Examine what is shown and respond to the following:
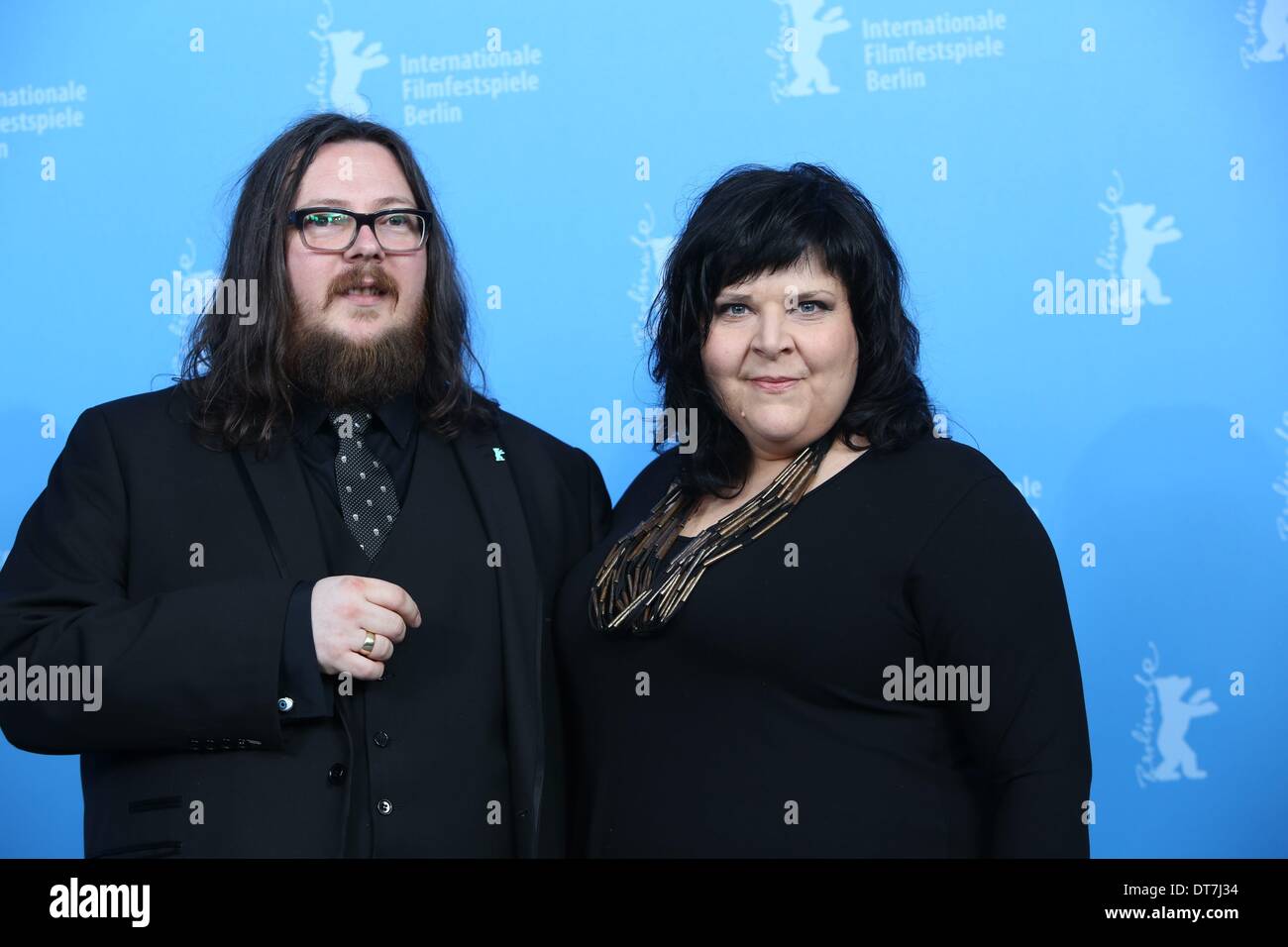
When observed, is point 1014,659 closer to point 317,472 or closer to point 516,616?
point 516,616

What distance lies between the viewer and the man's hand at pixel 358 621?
7.00 ft

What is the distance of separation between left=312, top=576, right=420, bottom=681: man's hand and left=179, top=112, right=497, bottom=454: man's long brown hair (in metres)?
A: 0.42

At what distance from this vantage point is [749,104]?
11.5 ft

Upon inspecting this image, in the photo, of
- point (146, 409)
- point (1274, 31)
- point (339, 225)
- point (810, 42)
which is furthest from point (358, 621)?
point (1274, 31)

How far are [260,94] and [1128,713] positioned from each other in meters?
2.84

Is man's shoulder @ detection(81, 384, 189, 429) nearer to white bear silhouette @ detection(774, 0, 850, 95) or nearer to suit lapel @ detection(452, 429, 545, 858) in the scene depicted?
suit lapel @ detection(452, 429, 545, 858)

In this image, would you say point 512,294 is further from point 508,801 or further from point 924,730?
point 924,730

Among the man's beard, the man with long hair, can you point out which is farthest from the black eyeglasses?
the man's beard

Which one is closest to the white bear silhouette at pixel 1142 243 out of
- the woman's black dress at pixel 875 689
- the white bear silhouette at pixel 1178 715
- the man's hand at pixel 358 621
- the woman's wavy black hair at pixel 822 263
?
the white bear silhouette at pixel 1178 715

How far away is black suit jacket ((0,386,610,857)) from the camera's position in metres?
2.19

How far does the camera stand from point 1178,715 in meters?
3.37

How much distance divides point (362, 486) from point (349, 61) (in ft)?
5.40
